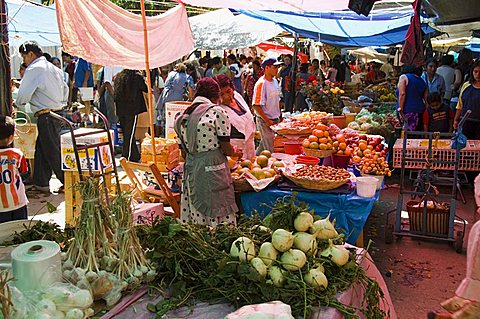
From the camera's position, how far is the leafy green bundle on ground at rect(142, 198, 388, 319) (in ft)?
7.68

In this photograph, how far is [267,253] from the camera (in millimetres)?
2506

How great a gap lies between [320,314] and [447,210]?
388cm

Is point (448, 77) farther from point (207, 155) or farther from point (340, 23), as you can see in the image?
point (207, 155)

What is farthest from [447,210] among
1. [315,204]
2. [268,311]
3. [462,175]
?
[268,311]

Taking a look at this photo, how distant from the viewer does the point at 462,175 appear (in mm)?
8805

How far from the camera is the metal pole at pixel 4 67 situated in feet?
13.3

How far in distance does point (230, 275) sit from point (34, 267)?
876mm

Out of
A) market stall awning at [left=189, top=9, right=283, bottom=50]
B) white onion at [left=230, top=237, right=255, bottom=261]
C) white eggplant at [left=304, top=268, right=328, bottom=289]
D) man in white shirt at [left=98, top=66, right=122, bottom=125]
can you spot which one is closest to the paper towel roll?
white onion at [left=230, top=237, right=255, bottom=261]

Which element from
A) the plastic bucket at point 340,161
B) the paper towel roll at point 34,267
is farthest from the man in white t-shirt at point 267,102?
the paper towel roll at point 34,267

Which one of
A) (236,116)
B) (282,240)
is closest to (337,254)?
(282,240)

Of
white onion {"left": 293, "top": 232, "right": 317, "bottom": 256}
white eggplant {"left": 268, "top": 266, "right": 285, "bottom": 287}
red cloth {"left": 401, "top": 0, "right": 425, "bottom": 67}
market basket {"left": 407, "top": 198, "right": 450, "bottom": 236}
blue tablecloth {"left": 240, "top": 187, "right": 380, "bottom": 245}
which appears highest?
red cloth {"left": 401, "top": 0, "right": 425, "bottom": 67}

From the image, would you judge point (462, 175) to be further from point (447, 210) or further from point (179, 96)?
point (179, 96)

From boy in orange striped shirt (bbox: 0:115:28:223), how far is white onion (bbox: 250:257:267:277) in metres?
Result: 2.75

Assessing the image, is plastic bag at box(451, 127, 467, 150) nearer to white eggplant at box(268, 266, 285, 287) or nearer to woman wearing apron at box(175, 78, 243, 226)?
woman wearing apron at box(175, 78, 243, 226)
